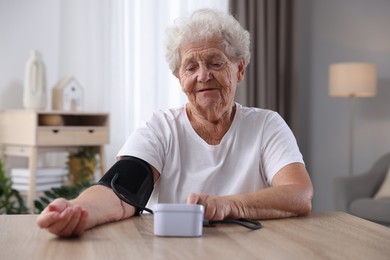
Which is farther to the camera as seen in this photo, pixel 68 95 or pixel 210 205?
pixel 68 95

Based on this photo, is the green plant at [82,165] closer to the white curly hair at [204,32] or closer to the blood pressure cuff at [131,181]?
the white curly hair at [204,32]

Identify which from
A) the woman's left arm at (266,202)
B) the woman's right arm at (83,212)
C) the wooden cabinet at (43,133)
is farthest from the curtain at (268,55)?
the woman's right arm at (83,212)

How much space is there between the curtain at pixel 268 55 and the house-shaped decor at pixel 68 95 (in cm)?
128

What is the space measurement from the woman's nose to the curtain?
9.14 ft

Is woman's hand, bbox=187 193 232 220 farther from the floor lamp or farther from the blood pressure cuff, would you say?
the floor lamp

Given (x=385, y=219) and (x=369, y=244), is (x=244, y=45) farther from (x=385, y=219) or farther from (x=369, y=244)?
(x=385, y=219)

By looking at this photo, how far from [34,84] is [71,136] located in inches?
15.4

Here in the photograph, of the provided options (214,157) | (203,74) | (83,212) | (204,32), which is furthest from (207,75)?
(83,212)

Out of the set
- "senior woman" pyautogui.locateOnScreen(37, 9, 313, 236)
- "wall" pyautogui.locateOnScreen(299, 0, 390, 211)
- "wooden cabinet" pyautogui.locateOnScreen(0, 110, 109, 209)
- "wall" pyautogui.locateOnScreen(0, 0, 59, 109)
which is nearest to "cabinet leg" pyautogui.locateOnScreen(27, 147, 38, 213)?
"wooden cabinet" pyautogui.locateOnScreen(0, 110, 109, 209)

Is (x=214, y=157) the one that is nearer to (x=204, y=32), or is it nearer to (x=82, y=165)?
(x=204, y=32)

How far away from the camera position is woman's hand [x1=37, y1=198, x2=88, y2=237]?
1235 millimetres

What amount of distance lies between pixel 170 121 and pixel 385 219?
2.35 meters

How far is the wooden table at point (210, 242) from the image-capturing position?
108cm

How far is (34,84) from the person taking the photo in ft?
12.5
